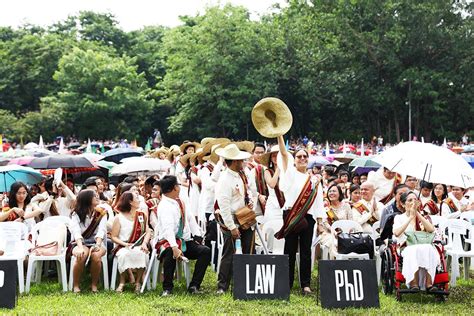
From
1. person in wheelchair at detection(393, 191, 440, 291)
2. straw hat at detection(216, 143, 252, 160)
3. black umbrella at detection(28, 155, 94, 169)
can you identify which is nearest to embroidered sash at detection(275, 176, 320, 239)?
straw hat at detection(216, 143, 252, 160)

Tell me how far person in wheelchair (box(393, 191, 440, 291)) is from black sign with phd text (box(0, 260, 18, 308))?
4237 mm

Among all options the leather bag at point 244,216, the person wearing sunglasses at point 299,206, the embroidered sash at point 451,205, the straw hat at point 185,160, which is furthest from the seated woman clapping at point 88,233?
the embroidered sash at point 451,205

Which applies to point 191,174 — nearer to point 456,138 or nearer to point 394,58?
point 394,58

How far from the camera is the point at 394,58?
1655 inches

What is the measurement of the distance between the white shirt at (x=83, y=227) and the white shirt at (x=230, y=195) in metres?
1.58

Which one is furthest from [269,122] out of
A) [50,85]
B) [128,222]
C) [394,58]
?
[50,85]

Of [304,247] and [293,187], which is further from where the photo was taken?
[304,247]

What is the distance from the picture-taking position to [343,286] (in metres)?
7.61

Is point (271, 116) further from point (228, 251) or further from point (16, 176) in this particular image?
point (16, 176)

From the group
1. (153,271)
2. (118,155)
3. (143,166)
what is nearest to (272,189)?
(153,271)

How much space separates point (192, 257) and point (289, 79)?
3758cm

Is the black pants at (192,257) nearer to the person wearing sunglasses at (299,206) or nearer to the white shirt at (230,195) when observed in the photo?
the white shirt at (230,195)

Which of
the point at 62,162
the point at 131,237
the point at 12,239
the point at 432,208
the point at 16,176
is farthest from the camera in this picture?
the point at 62,162

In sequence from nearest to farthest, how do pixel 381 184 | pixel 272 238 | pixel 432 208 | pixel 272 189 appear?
pixel 272 189
pixel 272 238
pixel 432 208
pixel 381 184
